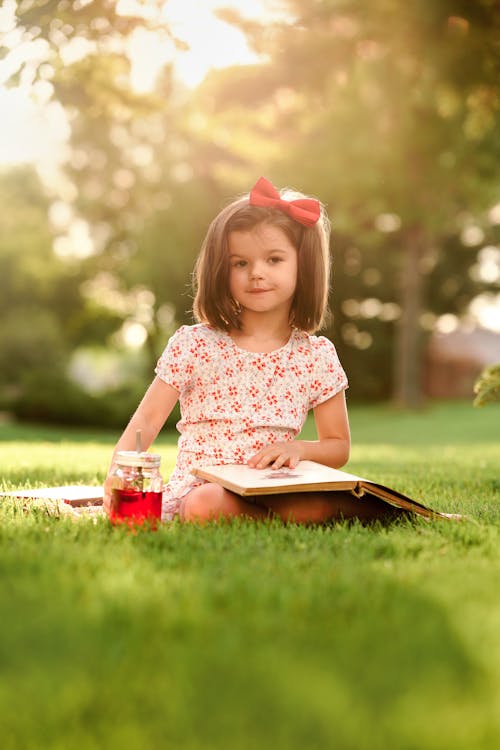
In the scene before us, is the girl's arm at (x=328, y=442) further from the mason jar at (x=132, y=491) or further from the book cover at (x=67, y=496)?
the book cover at (x=67, y=496)

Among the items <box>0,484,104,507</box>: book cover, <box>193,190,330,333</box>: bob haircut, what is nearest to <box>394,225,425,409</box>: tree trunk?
<box>193,190,330,333</box>: bob haircut

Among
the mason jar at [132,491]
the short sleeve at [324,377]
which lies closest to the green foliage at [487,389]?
the short sleeve at [324,377]

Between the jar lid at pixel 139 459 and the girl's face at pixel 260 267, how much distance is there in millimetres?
1030

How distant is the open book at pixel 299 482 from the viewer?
9.56ft

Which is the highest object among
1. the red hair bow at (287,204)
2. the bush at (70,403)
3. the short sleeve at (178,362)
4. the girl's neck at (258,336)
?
the red hair bow at (287,204)

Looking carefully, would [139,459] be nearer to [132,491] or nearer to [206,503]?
[132,491]

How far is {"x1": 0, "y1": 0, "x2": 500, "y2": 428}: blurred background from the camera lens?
7008 millimetres

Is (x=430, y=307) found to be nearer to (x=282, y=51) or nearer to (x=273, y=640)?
(x=282, y=51)

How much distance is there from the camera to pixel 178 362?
143 inches

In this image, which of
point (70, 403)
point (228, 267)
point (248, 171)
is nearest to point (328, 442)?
point (228, 267)

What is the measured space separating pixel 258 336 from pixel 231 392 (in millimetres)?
315

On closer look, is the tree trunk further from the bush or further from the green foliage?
the green foliage

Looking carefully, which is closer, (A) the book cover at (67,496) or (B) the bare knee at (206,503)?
(B) the bare knee at (206,503)

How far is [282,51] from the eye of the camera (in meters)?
8.38
